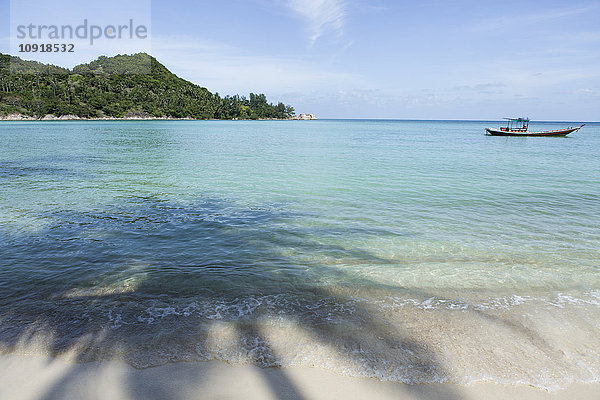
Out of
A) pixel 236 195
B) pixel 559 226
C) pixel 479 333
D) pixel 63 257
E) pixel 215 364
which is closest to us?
pixel 215 364

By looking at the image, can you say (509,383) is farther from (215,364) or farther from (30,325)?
(30,325)

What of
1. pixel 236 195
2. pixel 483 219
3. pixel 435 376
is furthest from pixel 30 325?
pixel 483 219

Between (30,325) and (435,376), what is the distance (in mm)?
5654

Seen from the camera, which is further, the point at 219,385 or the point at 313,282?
the point at 313,282

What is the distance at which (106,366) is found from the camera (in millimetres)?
4184

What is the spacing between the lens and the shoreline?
373cm

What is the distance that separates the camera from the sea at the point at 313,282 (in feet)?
14.8

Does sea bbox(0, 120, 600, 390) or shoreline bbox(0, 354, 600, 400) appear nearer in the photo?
shoreline bbox(0, 354, 600, 400)

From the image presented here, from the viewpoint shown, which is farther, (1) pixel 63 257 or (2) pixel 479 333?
(1) pixel 63 257

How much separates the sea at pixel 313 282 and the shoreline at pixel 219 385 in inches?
5.8

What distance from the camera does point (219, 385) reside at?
152 inches

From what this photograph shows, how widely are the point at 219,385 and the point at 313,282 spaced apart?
318 centimetres

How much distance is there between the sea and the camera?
14.8 feet

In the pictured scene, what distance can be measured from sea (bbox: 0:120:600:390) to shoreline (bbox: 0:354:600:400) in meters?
0.15
